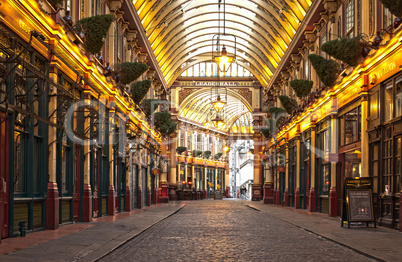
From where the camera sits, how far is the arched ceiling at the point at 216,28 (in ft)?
104

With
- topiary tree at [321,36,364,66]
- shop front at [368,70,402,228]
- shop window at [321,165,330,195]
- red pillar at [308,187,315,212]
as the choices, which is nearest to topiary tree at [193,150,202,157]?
red pillar at [308,187,315,212]

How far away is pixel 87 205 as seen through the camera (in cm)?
1881

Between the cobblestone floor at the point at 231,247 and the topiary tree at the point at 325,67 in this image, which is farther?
the topiary tree at the point at 325,67

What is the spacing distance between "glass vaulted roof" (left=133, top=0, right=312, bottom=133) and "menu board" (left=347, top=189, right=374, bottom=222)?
11.3 meters

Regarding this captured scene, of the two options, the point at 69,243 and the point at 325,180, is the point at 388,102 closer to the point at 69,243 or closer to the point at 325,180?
the point at 325,180

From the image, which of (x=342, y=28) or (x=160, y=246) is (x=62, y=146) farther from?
(x=342, y=28)

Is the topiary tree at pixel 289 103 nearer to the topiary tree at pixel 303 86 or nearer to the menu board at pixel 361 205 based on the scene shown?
the topiary tree at pixel 303 86

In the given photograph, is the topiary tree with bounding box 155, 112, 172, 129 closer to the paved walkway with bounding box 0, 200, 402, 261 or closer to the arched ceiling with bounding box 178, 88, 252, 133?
the arched ceiling with bounding box 178, 88, 252, 133

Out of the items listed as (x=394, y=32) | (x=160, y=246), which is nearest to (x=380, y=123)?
(x=394, y=32)

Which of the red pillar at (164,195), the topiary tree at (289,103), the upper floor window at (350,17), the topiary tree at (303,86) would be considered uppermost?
the upper floor window at (350,17)

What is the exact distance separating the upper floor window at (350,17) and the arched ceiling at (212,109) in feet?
93.7

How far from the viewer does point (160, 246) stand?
1193 cm

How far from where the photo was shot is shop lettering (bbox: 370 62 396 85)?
52.5 ft

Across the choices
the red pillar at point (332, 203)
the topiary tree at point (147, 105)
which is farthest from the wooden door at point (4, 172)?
the topiary tree at point (147, 105)
